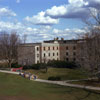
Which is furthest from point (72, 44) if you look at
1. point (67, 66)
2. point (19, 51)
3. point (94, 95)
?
point (94, 95)

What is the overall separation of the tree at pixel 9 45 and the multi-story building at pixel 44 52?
2173 millimetres

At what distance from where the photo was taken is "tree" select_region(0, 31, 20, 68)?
52156 mm

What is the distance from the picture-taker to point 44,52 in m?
57.9

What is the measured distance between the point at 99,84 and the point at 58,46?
124 ft

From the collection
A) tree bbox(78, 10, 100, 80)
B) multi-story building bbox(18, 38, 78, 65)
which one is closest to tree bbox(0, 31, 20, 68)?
multi-story building bbox(18, 38, 78, 65)

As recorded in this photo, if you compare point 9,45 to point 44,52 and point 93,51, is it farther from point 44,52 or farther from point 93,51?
point 93,51

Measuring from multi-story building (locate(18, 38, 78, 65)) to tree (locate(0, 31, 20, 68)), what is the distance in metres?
2.17

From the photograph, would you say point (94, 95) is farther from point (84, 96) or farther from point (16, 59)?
point (16, 59)

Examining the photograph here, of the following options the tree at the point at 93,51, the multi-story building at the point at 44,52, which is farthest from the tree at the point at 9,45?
the tree at the point at 93,51

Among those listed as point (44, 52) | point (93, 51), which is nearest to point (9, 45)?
point (44, 52)

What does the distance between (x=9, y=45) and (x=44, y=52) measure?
12.6m

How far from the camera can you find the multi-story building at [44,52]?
56969 millimetres

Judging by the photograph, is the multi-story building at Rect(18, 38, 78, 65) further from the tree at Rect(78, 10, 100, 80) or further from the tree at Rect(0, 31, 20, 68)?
the tree at Rect(78, 10, 100, 80)

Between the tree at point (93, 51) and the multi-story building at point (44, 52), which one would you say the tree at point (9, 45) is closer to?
the multi-story building at point (44, 52)
